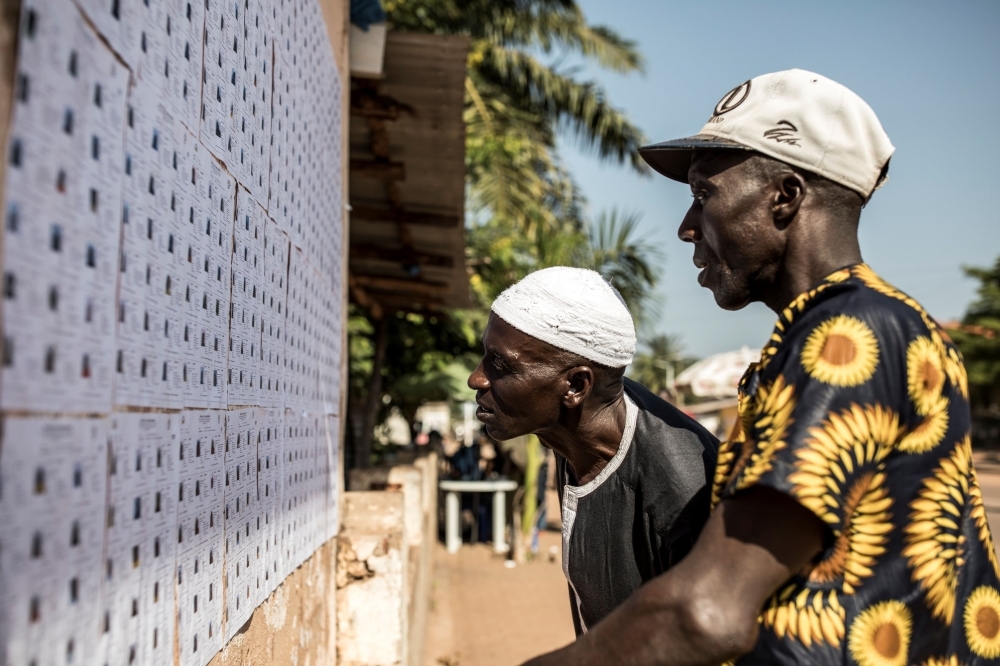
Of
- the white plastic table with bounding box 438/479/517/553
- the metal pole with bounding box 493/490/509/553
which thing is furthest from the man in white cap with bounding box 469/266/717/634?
the metal pole with bounding box 493/490/509/553

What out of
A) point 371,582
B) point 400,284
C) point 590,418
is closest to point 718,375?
point 400,284

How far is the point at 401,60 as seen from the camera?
478 cm

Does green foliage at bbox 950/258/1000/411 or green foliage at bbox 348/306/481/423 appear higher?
green foliage at bbox 950/258/1000/411

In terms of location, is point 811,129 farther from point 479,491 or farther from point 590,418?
point 479,491

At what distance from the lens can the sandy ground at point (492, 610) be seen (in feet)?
23.5

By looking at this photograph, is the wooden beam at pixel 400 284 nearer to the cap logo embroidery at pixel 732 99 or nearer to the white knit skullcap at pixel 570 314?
the white knit skullcap at pixel 570 314

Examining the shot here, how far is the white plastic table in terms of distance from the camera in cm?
1143

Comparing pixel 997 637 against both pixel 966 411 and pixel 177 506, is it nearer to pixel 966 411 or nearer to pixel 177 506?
pixel 966 411

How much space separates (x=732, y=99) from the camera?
1495 millimetres

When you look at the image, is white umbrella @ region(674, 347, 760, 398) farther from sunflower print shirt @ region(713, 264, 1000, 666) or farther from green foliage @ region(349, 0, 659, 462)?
sunflower print shirt @ region(713, 264, 1000, 666)

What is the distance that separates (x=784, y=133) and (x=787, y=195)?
97mm

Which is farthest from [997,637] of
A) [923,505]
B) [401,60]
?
[401,60]

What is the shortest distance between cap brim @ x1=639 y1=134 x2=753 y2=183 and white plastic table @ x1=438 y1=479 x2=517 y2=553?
9.87 metres

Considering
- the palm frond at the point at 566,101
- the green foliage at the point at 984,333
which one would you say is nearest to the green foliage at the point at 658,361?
the green foliage at the point at 984,333
